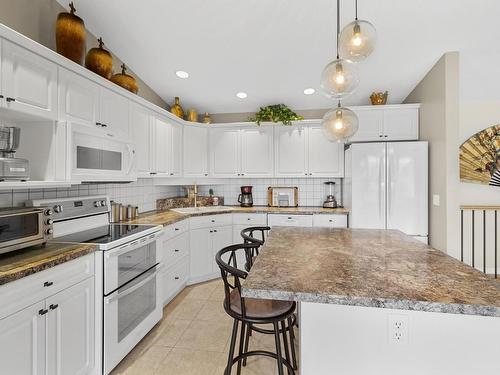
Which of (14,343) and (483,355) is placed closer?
(483,355)

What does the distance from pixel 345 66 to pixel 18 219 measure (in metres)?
2.12

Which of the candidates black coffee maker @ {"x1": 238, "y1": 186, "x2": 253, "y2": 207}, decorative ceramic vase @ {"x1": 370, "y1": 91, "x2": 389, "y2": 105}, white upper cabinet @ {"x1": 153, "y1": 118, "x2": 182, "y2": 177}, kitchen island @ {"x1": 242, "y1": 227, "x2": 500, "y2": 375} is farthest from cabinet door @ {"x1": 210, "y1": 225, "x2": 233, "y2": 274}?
decorative ceramic vase @ {"x1": 370, "y1": 91, "x2": 389, "y2": 105}

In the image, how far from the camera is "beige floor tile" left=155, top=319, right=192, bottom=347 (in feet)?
7.64

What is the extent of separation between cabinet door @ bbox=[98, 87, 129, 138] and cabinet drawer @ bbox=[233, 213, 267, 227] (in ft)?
5.99

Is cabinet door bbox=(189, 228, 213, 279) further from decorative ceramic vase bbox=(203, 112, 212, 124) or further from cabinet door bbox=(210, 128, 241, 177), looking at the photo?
decorative ceramic vase bbox=(203, 112, 212, 124)

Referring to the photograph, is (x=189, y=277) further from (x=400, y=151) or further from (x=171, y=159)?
(x=400, y=151)

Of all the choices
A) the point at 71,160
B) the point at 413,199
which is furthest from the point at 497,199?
the point at 71,160

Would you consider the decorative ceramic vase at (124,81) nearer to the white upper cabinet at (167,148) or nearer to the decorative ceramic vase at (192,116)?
the white upper cabinet at (167,148)

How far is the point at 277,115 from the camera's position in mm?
3955

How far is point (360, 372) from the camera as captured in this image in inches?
46.9

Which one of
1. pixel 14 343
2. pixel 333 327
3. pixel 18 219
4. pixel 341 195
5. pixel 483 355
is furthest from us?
pixel 341 195

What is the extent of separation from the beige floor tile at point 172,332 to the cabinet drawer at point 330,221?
2.00 metres

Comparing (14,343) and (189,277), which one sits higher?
(14,343)

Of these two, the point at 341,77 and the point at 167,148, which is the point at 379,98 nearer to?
the point at 341,77
